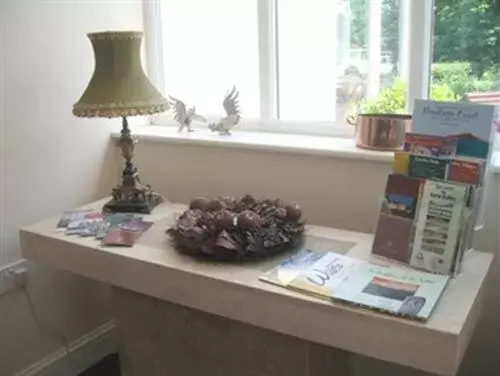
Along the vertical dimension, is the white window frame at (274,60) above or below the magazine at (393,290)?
above

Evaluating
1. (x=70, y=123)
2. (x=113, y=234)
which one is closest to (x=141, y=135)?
(x=70, y=123)

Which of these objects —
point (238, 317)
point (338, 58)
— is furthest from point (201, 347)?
point (338, 58)

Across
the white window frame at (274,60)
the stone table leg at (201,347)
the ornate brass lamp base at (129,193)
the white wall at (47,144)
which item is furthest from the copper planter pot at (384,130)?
the white wall at (47,144)

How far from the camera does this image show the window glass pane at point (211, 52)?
2.43m

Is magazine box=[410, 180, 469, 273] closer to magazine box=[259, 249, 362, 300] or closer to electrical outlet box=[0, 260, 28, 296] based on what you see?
magazine box=[259, 249, 362, 300]

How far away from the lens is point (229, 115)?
2.39 meters

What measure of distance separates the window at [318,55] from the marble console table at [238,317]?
22.4 inches

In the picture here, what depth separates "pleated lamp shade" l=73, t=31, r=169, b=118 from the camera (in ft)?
6.40

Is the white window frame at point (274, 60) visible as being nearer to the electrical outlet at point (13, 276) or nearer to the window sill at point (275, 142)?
the window sill at point (275, 142)

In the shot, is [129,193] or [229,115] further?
[229,115]

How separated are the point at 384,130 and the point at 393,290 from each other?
0.67 metres

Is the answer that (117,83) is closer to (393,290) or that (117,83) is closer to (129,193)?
(129,193)

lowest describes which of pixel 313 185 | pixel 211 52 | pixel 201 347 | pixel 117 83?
pixel 201 347

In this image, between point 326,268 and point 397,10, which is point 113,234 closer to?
point 326,268
